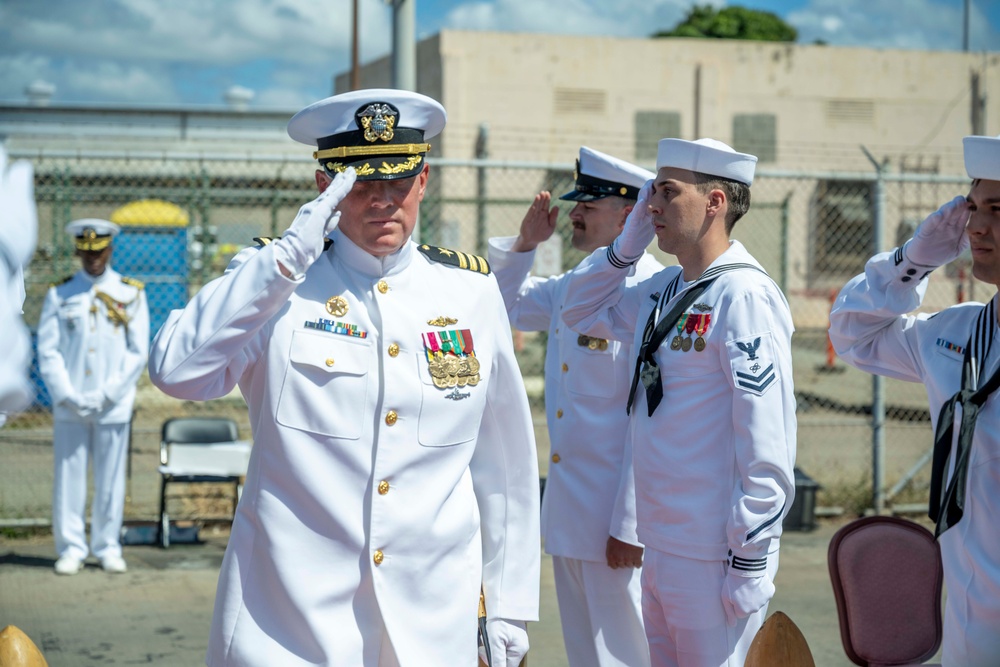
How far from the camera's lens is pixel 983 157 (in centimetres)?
286

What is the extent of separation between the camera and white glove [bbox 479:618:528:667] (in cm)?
288

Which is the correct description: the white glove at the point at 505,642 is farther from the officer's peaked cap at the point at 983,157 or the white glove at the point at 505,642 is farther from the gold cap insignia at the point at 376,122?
the officer's peaked cap at the point at 983,157

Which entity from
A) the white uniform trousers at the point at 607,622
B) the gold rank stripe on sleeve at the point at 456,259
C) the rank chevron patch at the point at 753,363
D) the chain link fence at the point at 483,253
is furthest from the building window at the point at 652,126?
the gold rank stripe on sleeve at the point at 456,259

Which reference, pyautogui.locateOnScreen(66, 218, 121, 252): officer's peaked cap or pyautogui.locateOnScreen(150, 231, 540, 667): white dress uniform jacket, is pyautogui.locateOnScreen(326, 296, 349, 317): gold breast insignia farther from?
pyautogui.locateOnScreen(66, 218, 121, 252): officer's peaked cap

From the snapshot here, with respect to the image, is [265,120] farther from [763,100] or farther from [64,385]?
[64,385]

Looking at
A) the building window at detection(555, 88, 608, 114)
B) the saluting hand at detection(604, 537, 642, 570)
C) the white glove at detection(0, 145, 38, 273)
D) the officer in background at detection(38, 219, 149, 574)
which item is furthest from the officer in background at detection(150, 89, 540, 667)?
the building window at detection(555, 88, 608, 114)

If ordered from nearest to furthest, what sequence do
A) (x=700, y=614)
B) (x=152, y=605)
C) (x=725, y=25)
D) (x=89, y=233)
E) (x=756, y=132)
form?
(x=700, y=614) → (x=152, y=605) → (x=89, y=233) → (x=756, y=132) → (x=725, y=25)

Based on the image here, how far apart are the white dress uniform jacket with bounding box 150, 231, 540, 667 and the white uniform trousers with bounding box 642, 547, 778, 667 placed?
55cm

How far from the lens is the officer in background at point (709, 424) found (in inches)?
122

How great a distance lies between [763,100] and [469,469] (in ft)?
79.0

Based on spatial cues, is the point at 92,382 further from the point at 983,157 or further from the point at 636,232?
the point at 983,157

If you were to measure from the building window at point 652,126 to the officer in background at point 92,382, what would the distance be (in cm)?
1810

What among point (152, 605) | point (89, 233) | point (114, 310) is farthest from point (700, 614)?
point (89, 233)

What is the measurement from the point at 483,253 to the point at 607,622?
762cm
